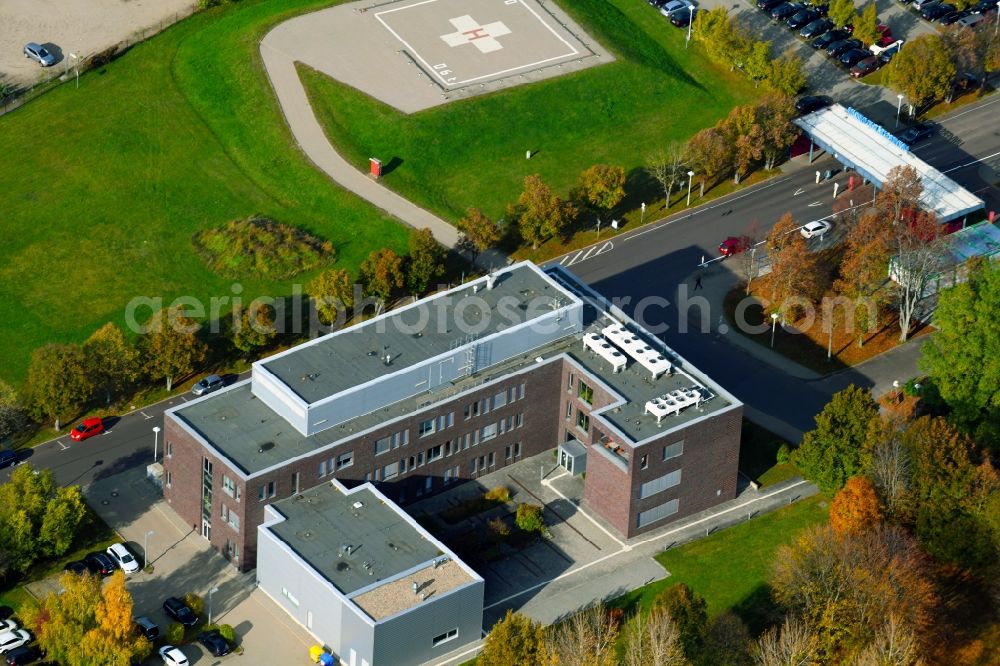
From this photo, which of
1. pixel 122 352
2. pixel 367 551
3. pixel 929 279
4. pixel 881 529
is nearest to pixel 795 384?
pixel 929 279

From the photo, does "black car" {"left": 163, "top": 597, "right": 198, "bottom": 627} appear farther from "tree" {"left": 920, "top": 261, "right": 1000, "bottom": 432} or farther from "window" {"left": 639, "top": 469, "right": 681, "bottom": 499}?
"tree" {"left": 920, "top": 261, "right": 1000, "bottom": 432}

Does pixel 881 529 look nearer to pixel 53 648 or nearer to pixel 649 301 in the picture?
pixel 649 301

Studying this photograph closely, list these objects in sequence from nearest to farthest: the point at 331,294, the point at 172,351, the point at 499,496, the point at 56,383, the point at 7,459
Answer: the point at 499,496 → the point at 7,459 → the point at 56,383 → the point at 172,351 → the point at 331,294

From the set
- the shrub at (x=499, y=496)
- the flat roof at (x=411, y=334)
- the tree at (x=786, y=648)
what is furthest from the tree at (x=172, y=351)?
the tree at (x=786, y=648)

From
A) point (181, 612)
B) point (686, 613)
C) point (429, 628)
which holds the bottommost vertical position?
point (181, 612)

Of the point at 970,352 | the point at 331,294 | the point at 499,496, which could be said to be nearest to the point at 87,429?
the point at 331,294

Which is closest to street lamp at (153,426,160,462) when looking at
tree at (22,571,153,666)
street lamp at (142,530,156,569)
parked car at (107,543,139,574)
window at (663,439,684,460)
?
street lamp at (142,530,156,569)

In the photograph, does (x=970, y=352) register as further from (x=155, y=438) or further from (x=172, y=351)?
(x=155, y=438)

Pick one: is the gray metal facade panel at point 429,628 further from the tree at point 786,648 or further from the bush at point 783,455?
the bush at point 783,455
